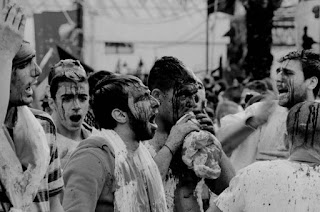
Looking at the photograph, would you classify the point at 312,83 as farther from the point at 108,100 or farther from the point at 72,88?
the point at 108,100

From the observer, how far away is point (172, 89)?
17.7 ft

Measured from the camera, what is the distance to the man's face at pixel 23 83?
148 inches

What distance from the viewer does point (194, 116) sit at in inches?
214

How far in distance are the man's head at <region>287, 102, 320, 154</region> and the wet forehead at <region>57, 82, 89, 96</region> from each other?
199 cm

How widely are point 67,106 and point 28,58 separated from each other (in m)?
2.29

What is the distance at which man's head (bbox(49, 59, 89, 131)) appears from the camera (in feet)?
19.7

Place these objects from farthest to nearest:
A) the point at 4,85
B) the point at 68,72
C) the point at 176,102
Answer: the point at 68,72 < the point at 176,102 < the point at 4,85

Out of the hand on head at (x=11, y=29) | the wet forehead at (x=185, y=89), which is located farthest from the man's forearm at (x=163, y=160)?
the hand on head at (x=11, y=29)

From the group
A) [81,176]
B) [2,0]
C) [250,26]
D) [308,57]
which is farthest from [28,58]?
[250,26]

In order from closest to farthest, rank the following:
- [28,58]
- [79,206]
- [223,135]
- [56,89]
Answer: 1. [28,58]
2. [79,206]
3. [56,89]
4. [223,135]

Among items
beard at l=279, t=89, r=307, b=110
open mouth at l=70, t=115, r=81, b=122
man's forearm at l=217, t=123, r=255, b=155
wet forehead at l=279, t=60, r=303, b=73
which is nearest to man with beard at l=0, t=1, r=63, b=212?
open mouth at l=70, t=115, r=81, b=122

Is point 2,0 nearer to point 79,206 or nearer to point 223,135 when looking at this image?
point 79,206

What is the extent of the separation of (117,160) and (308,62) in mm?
2205

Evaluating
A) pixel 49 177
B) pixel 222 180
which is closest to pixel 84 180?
pixel 49 177
